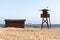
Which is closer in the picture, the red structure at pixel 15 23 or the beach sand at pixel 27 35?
the beach sand at pixel 27 35

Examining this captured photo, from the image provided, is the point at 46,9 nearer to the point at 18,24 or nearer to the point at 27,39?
the point at 18,24

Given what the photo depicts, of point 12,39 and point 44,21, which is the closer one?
point 12,39

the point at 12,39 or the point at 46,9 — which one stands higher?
the point at 46,9

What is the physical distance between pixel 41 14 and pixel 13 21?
6204mm

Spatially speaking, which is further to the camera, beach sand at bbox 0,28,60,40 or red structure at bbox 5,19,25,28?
red structure at bbox 5,19,25,28

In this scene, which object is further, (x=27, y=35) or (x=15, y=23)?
(x=15, y=23)

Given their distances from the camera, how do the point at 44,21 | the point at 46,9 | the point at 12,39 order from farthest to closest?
the point at 44,21, the point at 46,9, the point at 12,39

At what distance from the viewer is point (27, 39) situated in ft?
40.9

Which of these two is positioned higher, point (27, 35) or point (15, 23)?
point (15, 23)

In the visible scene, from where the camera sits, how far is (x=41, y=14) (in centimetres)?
3077

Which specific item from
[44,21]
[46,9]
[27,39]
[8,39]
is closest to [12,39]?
[8,39]

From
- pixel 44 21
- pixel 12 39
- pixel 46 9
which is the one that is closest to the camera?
pixel 12 39

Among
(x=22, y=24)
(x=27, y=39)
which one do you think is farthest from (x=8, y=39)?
(x=22, y=24)

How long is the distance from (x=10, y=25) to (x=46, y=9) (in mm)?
8223
